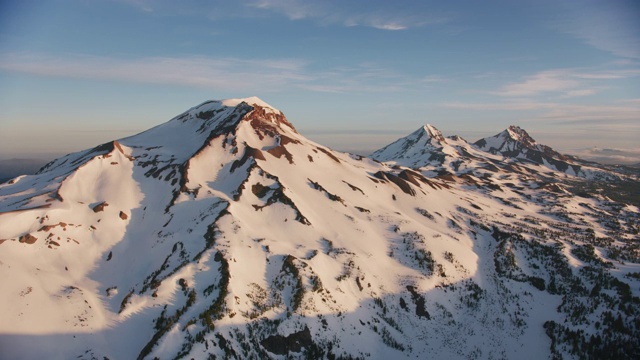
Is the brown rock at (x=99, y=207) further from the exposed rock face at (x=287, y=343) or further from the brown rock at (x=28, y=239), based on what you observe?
the exposed rock face at (x=287, y=343)

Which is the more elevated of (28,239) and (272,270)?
(28,239)

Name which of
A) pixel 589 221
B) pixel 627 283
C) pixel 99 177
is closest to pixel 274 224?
pixel 99 177

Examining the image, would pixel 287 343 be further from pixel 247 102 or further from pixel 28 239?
pixel 247 102

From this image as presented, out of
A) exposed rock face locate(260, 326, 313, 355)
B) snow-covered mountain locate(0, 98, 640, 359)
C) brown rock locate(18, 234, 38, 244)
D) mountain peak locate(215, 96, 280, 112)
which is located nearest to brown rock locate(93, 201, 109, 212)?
snow-covered mountain locate(0, 98, 640, 359)

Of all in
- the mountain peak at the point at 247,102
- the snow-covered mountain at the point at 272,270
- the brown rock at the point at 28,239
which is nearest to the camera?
the snow-covered mountain at the point at 272,270

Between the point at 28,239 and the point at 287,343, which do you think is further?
the point at 28,239

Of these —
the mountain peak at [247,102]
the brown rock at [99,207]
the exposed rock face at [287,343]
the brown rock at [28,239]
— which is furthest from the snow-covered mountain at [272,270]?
the mountain peak at [247,102]

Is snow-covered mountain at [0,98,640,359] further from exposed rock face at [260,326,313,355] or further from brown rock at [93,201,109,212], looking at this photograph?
brown rock at [93,201,109,212]

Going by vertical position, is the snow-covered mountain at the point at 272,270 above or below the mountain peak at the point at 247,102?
below

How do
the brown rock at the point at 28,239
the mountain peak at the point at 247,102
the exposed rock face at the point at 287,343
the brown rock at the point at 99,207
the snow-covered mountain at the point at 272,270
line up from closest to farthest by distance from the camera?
the exposed rock face at the point at 287,343
the snow-covered mountain at the point at 272,270
the brown rock at the point at 28,239
the brown rock at the point at 99,207
the mountain peak at the point at 247,102

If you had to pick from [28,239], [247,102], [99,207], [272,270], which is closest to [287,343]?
[272,270]
